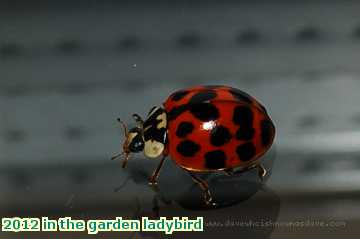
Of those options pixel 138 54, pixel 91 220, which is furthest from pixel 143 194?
pixel 138 54

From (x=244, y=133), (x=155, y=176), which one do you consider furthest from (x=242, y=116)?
(x=155, y=176)

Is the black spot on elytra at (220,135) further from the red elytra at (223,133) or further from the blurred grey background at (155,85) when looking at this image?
the blurred grey background at (155,85)

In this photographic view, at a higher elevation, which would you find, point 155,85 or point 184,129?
point 155,85

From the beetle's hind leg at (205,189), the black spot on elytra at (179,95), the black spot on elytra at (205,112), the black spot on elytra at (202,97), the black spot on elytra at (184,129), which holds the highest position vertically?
the black spot on elytra at (179,95)

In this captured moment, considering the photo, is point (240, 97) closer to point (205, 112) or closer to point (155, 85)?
point (205, 112)

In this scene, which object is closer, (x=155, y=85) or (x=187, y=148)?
(x=187, y=148)

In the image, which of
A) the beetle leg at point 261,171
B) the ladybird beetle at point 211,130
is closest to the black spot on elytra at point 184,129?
the ladybird beetle at point 211,130

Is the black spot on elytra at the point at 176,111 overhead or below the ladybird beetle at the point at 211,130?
overhead
